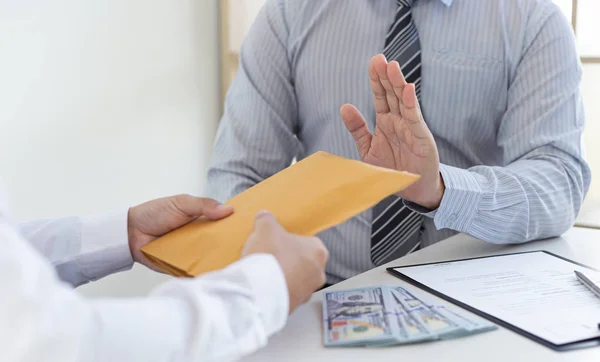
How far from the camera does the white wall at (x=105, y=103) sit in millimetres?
1952

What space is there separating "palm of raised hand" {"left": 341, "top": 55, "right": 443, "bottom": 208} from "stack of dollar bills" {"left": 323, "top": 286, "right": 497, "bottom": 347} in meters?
0.24

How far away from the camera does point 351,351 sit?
0.69 m

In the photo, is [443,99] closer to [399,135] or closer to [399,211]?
[399,211]

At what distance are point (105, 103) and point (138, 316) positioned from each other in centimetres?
181

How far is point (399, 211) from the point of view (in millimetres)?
1314

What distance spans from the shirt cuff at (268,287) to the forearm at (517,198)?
19.8 inches

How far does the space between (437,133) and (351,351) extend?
77cm

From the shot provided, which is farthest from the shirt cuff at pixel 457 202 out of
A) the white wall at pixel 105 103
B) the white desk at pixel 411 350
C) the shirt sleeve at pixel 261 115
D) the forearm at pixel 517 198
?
the white wall at pixel 105 103

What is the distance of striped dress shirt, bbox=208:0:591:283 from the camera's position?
1.24 metres

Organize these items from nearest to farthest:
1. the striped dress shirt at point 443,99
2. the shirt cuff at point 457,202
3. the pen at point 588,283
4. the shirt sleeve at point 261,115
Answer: the pen at point 588,283, the shirt cuff at point 457,202, the striped dress shirt at point 443,99, the shirt sleeve at point 261,115

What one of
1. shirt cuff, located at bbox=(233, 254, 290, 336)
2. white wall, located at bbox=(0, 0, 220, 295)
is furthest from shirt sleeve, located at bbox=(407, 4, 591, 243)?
white wall, located at bbox=(0, 0, 220, 295)

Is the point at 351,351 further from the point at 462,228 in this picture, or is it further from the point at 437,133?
the point at 437,133

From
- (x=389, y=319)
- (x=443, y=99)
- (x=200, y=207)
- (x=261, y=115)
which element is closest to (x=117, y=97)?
(x=261, y=115)

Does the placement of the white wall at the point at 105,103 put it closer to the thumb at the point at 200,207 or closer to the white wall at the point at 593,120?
the thumb at the point at 200,207
